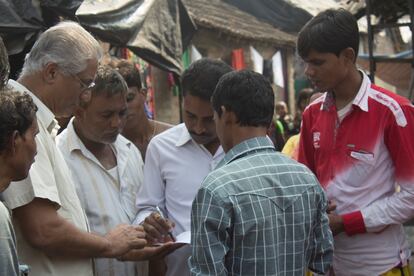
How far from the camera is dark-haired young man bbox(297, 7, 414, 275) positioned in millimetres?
3240

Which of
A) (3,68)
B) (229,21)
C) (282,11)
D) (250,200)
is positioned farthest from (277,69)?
(3,68)

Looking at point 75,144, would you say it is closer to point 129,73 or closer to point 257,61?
point 129,73

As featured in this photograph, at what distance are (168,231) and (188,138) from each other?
0.48 m

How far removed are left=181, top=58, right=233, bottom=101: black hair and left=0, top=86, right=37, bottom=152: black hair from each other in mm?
952

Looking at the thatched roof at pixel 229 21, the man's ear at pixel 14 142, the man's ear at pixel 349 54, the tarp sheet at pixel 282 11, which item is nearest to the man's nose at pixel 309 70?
the man's ear at pixel 349 54

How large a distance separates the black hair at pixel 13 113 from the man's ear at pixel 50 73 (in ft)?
1.71

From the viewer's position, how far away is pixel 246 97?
102 inches

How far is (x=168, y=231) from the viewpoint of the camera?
10.3 ft

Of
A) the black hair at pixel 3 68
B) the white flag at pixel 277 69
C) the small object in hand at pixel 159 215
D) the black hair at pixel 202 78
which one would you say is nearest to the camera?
the black hair at pixel 3 68

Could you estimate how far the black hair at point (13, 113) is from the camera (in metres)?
2.31

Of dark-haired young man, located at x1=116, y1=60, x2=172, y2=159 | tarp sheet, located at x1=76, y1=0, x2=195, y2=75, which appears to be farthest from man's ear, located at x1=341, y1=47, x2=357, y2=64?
tarp sheet, located at x1=76, y1=0, x2=195, y2=75

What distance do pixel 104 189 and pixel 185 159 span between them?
442 mm

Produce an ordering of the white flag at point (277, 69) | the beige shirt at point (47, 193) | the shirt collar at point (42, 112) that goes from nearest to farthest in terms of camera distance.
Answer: the beige shirt at point (47, 193) < the shirt collar at point (42, 112) < the white flag at point (277, 69)

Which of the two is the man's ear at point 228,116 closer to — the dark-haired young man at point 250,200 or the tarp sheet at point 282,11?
the dark-haired young man at point 250,200
